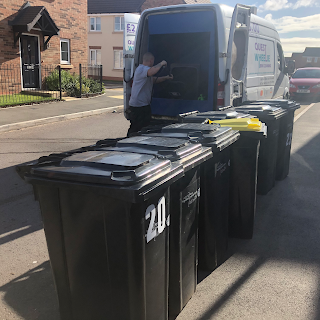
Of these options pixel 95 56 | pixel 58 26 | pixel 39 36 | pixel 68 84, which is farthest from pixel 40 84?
pixel 95 56

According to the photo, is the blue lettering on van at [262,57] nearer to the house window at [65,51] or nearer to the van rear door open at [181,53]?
the van rear door open at [181,53]

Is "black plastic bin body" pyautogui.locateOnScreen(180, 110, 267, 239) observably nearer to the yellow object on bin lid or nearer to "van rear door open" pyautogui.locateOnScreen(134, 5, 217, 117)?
the yellow object on bin lid

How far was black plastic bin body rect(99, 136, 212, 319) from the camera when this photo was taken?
101 inches

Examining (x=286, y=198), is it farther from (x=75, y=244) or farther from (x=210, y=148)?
(x=75, y=244)

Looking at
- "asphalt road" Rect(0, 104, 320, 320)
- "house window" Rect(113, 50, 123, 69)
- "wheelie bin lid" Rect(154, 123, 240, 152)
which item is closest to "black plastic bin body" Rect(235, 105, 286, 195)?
"asphalt road" Rect(0, 104, 320, 320)

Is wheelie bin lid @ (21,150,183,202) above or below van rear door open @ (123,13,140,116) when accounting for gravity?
below

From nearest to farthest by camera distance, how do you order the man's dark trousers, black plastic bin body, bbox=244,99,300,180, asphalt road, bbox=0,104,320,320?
asphalt road, bbox=0,104,320,320 → black plastic bin body, bbox=244,99,300,180 → the man's dark trousers

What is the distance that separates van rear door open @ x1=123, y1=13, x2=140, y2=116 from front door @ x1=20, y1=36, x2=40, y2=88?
36.6 ft

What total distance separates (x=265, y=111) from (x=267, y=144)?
Answer: 1.55 feet

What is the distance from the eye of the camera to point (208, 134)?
3.21m

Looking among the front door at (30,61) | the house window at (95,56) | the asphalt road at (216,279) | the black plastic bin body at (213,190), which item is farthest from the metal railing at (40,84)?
the house window at (95,56)

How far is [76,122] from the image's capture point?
11.7 m

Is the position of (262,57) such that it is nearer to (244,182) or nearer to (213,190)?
(244,182)

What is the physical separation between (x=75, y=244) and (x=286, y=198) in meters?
3.95
